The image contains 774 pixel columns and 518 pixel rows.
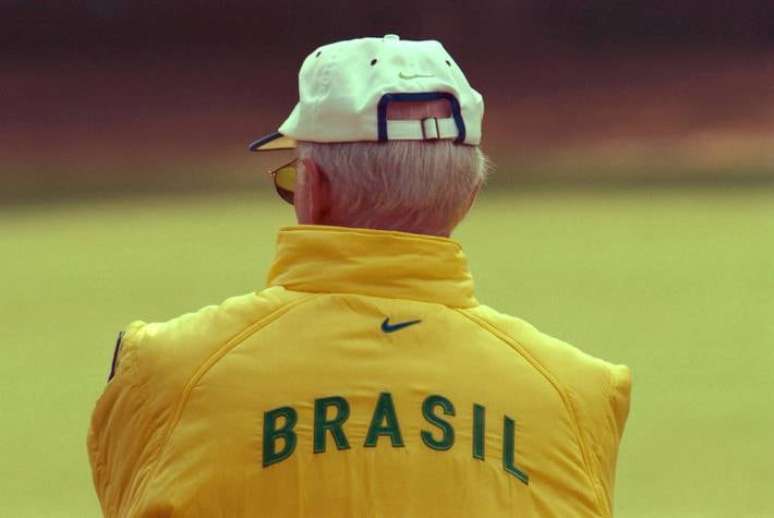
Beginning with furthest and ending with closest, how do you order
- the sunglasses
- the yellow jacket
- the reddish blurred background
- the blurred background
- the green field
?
the reddish blurred background < the blurred background < the green field < the sunglasses < the yellow jacket

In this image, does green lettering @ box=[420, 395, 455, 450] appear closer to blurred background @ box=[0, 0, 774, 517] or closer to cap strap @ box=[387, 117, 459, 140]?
cap strap @ box=[387, 117, 459, 140]

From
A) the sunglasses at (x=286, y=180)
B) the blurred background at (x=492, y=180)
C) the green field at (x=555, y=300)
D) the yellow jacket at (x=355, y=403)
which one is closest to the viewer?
the yellow jacket at (x=355, y=403)

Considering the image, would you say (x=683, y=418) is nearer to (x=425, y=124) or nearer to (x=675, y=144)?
(x=675, y=144)

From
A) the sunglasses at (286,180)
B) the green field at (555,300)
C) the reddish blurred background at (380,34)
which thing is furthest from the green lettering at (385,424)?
the reddish blurred background at (380,34)

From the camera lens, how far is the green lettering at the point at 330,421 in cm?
130

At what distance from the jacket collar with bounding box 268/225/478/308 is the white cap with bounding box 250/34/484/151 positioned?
0.07 m

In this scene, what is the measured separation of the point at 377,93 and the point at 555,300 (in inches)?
189

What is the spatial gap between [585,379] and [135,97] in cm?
719

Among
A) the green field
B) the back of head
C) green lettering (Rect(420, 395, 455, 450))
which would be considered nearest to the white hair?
the back of head

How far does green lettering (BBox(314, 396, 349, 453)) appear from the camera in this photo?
4.25ft

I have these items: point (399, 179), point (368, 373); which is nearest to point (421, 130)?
point (399, 179)

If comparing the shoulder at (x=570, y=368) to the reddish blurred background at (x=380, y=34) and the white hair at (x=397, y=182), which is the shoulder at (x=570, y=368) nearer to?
the white hair at (x=397, y=182)

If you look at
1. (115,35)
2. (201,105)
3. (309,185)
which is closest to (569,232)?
(201,105)

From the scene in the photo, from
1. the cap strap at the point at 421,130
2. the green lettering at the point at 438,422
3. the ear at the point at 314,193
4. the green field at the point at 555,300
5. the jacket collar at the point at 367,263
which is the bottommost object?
the green field at the point at 555,300
